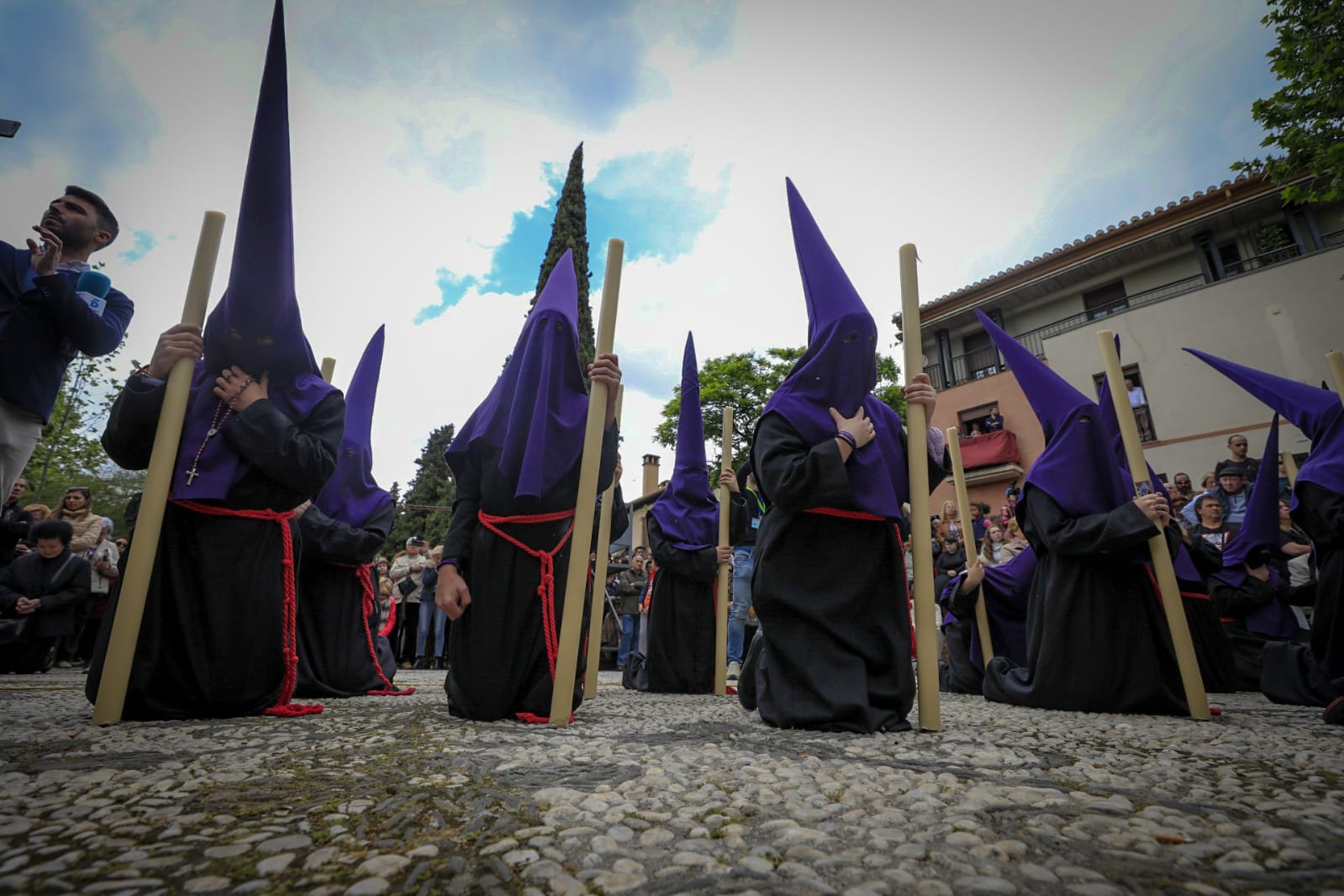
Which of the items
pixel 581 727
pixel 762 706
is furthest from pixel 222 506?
pixel 762 706

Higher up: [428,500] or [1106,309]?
[1106,309]

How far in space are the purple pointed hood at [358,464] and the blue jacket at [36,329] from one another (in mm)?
1481

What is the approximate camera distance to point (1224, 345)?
50.3ft

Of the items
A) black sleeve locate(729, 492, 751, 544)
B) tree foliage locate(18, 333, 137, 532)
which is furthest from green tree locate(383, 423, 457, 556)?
black sleeve locate(729, 492, 751, 544)

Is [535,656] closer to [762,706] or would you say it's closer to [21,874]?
[762,706]

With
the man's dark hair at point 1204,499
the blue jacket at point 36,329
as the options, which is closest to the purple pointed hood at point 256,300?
the blue jacket at point 36,329

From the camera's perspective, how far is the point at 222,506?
112 inches

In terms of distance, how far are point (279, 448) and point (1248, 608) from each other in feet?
22.8

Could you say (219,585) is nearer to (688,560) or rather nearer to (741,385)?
(688,560)

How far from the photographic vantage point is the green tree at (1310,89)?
8.48m

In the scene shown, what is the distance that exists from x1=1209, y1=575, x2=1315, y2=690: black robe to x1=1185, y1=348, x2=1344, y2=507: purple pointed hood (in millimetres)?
1805

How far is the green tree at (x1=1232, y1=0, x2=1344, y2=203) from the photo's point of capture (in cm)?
848

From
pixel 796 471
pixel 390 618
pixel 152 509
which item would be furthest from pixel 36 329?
pixel 390 618

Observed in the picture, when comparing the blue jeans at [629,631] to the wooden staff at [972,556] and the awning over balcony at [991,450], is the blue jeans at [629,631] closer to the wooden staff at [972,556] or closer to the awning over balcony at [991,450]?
the wooden staff at [972,556]
